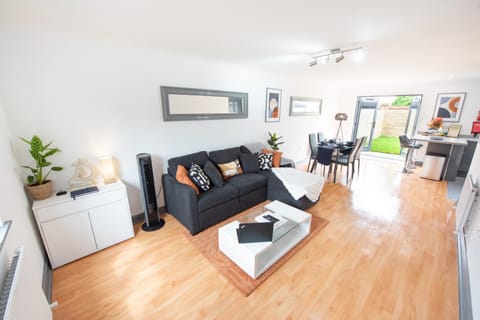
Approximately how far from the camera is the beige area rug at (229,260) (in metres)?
1.80

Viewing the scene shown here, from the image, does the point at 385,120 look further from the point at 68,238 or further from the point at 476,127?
the point at 68,238

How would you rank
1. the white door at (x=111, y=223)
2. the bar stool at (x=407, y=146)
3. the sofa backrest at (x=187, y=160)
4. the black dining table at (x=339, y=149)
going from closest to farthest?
1. the white door at (x=111, y=223)
2. the sofa backrest at (x=187, y=160)
3. the black dining table at (x=339, y=149)
4. the bar stool at (x=407, y=146)

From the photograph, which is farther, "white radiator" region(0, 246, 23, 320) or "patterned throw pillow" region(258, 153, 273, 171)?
"patterned throw pillow" region(258, 153, 273, 171)

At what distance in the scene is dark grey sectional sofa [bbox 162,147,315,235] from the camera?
2.45 m

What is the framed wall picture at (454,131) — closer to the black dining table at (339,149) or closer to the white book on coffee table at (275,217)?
the black dining table at (339,149)

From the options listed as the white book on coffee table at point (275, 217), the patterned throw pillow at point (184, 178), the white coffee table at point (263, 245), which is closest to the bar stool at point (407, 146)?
the white coffee table at point (263, 245)

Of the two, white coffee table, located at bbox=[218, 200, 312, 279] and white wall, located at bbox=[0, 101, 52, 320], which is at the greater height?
white wall, located at bbox=[0, 101, 52, 320]

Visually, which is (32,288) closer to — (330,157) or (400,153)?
(330,157)

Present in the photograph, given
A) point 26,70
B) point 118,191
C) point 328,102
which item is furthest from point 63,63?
point 328,102

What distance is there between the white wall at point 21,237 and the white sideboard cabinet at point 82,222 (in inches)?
3.9

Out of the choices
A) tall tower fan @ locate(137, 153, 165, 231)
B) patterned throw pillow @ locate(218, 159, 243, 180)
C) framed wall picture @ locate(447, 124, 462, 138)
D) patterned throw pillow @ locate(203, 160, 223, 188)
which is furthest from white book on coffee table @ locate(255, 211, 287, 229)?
framed wall picture @ locate(447, 124, 462, 138)

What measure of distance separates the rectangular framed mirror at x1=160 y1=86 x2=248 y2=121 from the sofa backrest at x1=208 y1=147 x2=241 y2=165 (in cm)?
60

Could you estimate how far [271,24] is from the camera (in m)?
1.87

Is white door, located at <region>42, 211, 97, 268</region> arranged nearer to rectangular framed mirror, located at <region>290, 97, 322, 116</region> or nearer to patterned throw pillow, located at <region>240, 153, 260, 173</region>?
patterned throw pillow, located at <region>240, 153, 260, 173</region>
